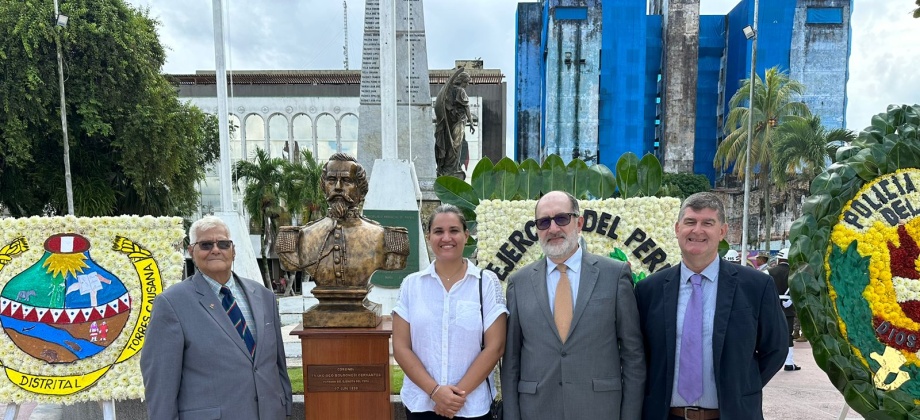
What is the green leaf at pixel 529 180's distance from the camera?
12.8ft

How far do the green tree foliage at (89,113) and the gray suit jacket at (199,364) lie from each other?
1399 centimetres

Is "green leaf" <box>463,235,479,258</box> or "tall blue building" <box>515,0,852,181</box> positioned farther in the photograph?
"tall blue building" <box>515,0,852,181</box>

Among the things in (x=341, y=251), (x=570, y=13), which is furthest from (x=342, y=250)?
(x=570, y=13)

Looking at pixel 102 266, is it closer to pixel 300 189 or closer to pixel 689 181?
pixel 300 189

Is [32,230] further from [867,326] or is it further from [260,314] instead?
[867,326]

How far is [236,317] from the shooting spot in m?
2.42

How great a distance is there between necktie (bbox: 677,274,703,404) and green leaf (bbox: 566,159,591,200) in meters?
1.65

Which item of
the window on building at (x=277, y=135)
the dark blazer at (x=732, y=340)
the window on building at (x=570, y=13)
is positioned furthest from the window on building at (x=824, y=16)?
the dark blazer at (x=732, y=340)

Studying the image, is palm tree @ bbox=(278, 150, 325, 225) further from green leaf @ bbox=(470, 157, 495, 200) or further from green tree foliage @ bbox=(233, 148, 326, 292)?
green leaf @ bbox=(470, 157, 495, 200)

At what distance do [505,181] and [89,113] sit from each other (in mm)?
14068

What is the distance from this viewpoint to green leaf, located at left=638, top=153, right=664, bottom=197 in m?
3.77

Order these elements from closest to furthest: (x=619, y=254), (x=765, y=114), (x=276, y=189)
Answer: (x=619, y=254) < (x=276, y=189) < (x=765, y=114)

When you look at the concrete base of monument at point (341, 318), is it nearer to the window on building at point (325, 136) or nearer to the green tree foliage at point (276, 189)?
the green tree foliage at point (276, 189)

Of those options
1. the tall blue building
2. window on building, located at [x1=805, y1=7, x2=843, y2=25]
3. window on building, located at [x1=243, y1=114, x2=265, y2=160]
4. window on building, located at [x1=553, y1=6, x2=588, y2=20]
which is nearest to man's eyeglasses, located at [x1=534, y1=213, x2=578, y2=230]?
window on building, located at [x1=243, y1=114, x2=265, y2=160]
